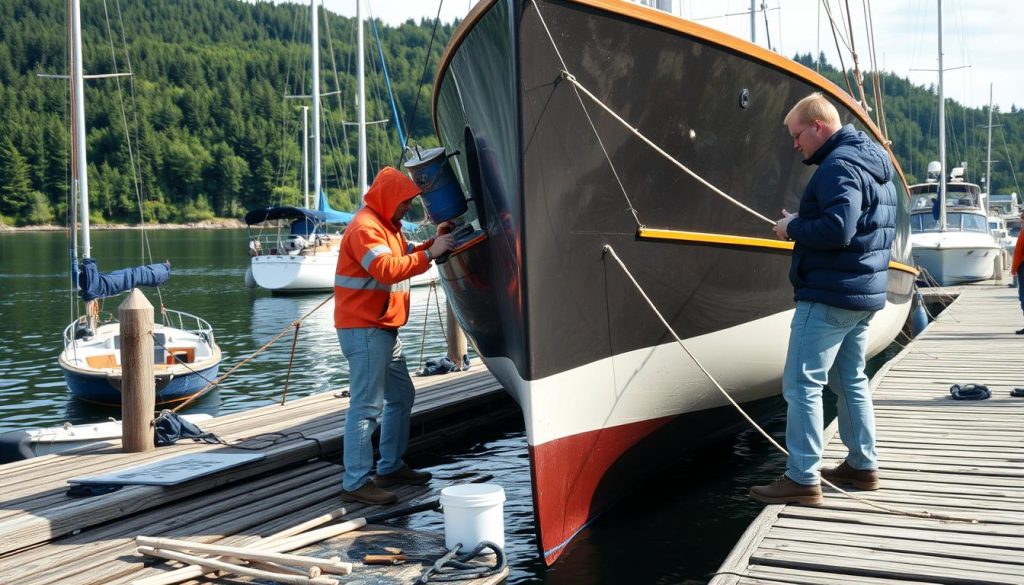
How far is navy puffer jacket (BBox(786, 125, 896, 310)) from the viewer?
4.21 m

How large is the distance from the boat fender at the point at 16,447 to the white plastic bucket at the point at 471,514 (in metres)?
4.77

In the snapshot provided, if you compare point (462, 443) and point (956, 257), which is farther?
point (956, 257)

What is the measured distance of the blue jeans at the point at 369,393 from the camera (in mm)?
5324

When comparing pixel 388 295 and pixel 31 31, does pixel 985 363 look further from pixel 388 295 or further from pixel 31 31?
pixel 31 31

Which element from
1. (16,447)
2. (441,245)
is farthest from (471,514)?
(16,447)

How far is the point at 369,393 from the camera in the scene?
5379mm

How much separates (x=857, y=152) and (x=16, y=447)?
703 centimetres

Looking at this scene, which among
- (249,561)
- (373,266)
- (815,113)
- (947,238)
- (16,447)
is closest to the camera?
(815,113)

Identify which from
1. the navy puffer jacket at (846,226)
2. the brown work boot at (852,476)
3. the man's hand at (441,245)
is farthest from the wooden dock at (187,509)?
the navy puffer jacket at (846,226)

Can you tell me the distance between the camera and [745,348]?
6.21 meters

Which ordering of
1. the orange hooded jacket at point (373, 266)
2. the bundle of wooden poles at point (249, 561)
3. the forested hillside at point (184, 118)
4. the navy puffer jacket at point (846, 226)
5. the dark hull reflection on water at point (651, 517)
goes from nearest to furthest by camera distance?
the navy puffer jacket at point (846, 226)
the bundle of wooden poles at point (249, 561)
the orange hooded jacket at point (373, 266)
the dark hull reflection on water at point (651, 517)
the forested hillside at point (184, 118)

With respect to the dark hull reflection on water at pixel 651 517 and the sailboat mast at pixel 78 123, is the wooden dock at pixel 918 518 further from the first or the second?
the sailboat mast at pixel 78 123

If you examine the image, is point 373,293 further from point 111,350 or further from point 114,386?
point 111,350

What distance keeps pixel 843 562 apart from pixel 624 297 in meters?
1.83
